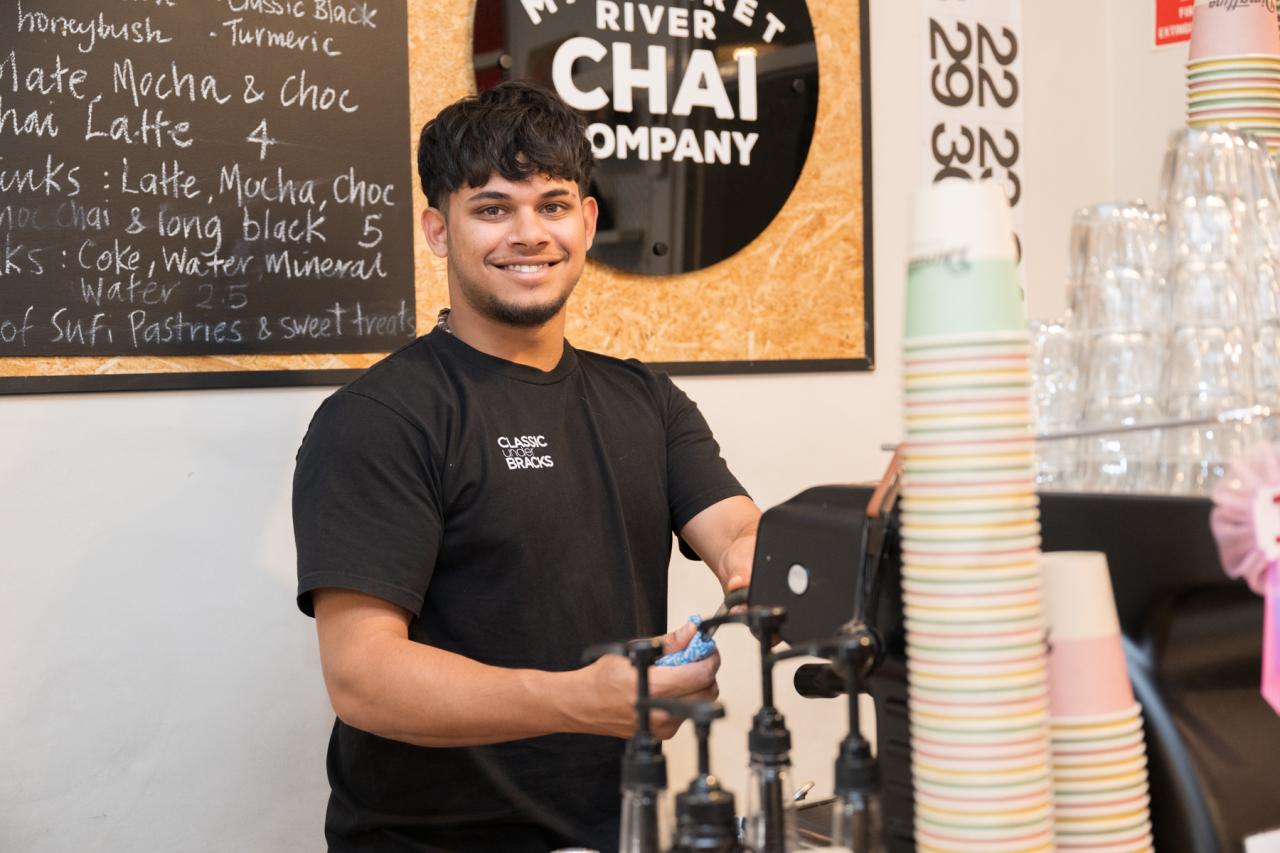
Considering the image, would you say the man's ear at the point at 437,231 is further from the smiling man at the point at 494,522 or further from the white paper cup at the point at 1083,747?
the white paper cup at the point at 1083,747

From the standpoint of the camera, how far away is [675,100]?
2668mm

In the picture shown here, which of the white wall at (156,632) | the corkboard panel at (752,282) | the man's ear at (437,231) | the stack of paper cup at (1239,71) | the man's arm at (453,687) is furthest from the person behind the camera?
the corkboard panel at (752,282)

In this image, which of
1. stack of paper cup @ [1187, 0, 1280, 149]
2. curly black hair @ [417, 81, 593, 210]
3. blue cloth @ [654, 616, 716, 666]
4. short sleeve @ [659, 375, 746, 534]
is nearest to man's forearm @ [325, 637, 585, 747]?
blue cloth @ [654, 616, 716, 666]

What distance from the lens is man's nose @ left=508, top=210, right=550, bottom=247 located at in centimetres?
187

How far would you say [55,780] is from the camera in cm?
208

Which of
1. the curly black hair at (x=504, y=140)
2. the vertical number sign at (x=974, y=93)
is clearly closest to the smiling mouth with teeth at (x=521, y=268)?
the curly black hair at (x=504, y=140)

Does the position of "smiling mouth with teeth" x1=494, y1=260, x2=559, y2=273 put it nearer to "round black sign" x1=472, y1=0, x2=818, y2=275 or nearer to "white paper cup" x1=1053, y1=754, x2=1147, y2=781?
"round black sign" x1=472, y1=0, x2=818, y2=275

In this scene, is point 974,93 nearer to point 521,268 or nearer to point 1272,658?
point 521,268

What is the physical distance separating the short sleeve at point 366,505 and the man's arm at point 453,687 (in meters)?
0.03

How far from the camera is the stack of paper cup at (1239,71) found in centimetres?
115

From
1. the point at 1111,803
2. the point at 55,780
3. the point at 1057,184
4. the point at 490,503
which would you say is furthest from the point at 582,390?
the point at 1057,184

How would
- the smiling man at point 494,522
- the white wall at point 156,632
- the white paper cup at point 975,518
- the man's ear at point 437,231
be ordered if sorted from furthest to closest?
the white wall at point 156,632
the man's ear at point 437,231
the smiling man at point 494,522
the white paper cup at point 975,518

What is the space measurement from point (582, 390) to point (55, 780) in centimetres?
103

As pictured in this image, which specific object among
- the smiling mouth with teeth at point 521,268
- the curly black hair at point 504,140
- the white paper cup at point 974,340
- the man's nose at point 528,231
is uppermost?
the curly black hair at point 504,140
